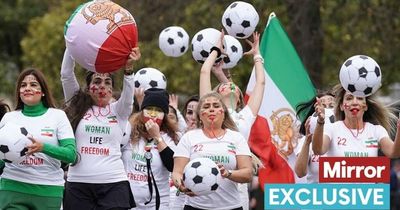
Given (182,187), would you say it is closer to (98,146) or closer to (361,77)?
(98,146)

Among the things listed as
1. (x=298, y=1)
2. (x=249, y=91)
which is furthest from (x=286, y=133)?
(x=298, y=1)

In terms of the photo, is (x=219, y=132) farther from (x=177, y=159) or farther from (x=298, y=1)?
(x=298, y=1)

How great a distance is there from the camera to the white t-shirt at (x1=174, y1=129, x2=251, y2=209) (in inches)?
436

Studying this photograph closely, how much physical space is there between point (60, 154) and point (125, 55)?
1.06 m

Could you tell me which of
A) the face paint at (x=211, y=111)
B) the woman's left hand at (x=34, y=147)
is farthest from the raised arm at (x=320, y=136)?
the woman's left hand at (x=34, y=147)

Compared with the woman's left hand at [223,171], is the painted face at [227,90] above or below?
above

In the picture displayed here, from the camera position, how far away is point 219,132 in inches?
443

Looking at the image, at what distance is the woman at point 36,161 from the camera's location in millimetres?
11172

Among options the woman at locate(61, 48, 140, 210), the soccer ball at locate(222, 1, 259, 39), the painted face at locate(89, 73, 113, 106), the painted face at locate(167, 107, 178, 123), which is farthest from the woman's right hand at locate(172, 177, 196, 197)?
the soccer ball at locate(222, 1, 259, 39)

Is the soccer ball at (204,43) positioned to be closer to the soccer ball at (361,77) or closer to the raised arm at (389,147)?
the soccer ball at (361,77)

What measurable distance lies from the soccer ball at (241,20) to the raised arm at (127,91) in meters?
2.15

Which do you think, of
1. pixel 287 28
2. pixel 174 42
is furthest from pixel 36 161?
pixel 287 28

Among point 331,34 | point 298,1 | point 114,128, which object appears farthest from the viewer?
point 331,34

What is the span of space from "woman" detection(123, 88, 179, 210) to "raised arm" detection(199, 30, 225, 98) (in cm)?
48
